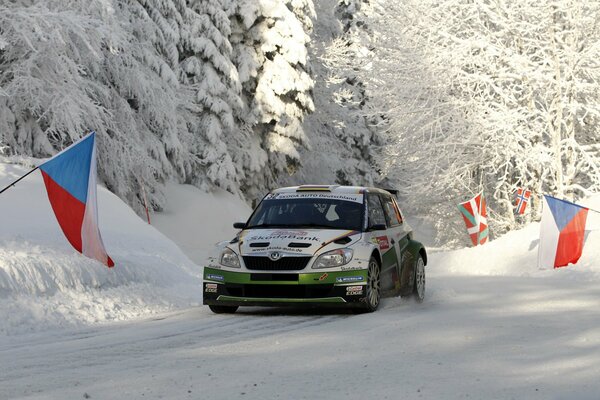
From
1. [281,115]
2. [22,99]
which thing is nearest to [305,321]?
[22,99]

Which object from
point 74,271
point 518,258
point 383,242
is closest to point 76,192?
point 74,271

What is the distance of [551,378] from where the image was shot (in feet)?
25.2

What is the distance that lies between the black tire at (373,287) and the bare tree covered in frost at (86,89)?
10.00 metres

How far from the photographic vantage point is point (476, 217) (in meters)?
33.3

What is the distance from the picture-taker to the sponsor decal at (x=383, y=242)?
13.4 metres

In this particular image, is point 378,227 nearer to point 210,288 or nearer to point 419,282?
point 419,282

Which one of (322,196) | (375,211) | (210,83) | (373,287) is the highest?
(210,83)

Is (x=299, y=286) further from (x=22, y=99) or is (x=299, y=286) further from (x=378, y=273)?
(x=22, y=99)

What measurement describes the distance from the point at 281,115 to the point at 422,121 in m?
8.27

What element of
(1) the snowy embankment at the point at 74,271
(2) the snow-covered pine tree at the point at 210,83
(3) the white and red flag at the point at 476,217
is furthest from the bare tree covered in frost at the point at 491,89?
(1) the snowy embankment at the point at 74,271

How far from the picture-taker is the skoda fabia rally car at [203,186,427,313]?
12.4 metres

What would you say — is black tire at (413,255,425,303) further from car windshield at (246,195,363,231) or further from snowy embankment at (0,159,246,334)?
snowy embankment at (0,159,246,334)

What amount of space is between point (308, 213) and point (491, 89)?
71.8ft

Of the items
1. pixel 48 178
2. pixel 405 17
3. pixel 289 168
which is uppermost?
pixel 405 17
